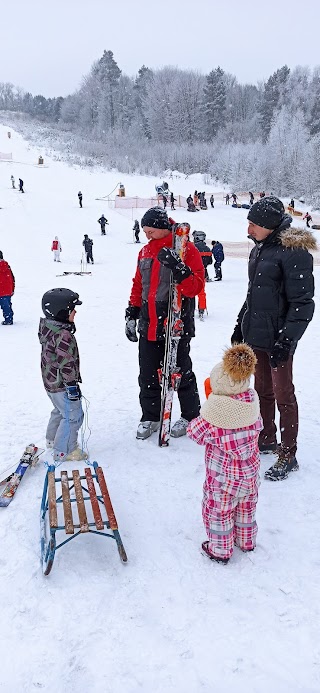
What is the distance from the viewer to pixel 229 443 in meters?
3.07

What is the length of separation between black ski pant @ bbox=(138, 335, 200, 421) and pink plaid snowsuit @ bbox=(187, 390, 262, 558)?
5.59 ft

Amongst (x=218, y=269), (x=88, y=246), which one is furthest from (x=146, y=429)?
(x=88, y=246)

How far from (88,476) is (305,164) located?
49480 millimetres

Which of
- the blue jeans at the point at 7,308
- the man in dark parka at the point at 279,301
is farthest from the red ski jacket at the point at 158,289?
the blue jeans at the point at 7,308

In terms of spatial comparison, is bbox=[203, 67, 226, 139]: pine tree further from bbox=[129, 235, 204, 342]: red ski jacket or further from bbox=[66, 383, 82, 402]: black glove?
bbox=[66, 383, 82, 402]: black glove

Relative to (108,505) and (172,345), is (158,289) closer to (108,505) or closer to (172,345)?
(172,345)

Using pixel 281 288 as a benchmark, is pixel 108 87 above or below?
above

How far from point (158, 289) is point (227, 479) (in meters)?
2.03

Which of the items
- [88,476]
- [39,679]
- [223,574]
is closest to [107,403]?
[88,476]

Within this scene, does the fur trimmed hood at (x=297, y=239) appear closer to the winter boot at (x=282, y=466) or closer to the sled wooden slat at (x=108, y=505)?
the winter boot at (x=282, y=466)

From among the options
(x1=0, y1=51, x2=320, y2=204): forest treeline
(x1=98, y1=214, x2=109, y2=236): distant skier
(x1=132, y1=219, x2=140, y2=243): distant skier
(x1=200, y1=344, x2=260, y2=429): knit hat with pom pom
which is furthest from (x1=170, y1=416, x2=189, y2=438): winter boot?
(x1=0, y1=51, x2=320, y2=204): forest treeline

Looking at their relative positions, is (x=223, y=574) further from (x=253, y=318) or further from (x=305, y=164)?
(x=305, y=164)

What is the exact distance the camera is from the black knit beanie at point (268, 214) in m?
3.91

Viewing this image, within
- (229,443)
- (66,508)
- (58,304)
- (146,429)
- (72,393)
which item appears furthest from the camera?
(146,429)
